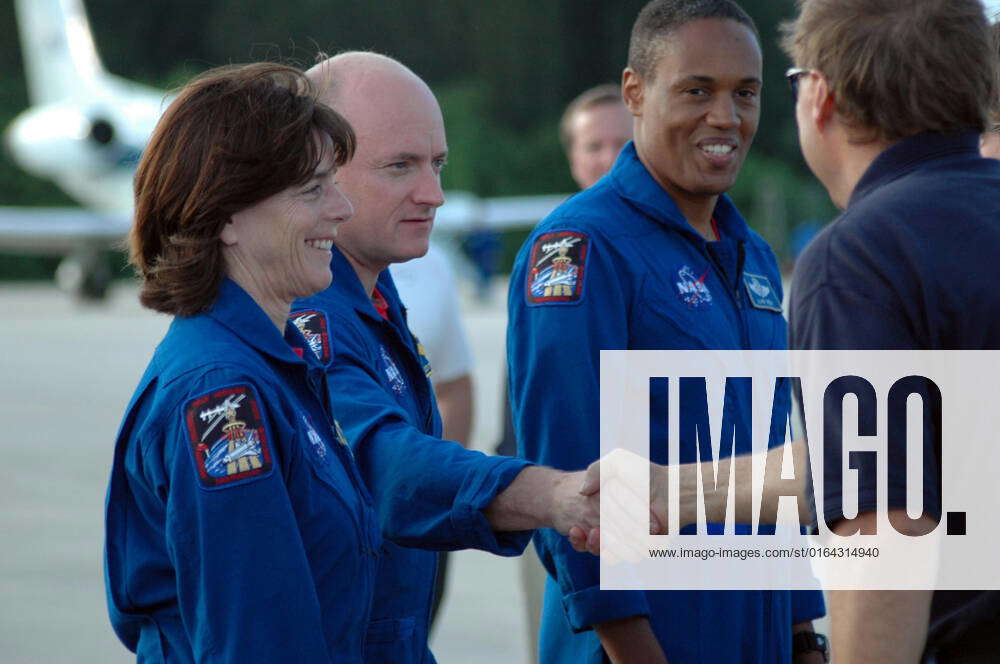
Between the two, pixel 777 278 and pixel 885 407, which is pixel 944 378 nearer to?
pixel 885 407

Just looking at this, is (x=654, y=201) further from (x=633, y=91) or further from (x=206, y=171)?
(x=206, y=171)

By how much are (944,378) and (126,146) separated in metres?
34.8

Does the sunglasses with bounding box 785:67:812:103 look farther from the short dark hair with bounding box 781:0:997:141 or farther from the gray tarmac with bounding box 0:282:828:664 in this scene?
the gray tarmac with bounding box 0:282:828:664

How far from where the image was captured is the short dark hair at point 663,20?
10.7 ft

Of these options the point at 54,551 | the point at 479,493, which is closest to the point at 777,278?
the point at 479,493

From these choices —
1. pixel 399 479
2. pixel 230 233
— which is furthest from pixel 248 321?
pixel 399 479

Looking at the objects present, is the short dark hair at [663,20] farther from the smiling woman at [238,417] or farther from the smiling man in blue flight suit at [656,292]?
the smiling woman at [238,417]

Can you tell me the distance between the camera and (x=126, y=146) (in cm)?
3509

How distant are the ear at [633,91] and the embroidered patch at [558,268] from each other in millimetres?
497

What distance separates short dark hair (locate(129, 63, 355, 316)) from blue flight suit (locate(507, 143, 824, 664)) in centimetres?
77

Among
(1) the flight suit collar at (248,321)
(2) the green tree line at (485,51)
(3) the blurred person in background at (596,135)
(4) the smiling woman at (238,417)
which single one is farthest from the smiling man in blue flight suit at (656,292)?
(2) the green tree line at (485,51)

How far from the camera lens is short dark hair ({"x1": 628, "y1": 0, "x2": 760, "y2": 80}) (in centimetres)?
326

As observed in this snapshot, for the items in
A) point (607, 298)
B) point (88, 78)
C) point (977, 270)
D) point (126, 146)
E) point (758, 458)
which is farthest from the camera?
point (88, 78)

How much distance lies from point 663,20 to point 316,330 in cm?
120
